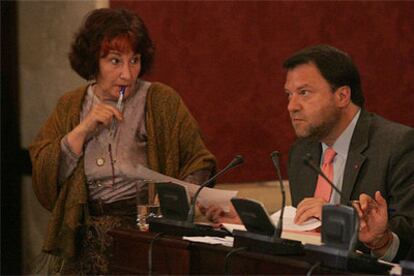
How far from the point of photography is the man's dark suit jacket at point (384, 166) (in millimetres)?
3258

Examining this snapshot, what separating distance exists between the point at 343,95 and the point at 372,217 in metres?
0.86

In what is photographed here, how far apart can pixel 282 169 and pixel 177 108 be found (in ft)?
5.44

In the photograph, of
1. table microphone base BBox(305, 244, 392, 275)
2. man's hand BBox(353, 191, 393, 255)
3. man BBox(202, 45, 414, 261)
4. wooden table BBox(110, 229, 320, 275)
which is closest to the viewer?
table microphone base BBox(305, 244, 392, 275)

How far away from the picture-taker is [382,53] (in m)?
5.72

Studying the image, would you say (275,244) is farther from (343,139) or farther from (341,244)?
(343,139)

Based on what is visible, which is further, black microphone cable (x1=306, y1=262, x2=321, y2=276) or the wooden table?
the wooden table

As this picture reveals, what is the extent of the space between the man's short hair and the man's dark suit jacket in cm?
14

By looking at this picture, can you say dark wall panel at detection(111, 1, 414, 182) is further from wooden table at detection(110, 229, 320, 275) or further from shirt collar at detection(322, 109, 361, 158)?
wooden table at detection(110, 229, 320, 275)

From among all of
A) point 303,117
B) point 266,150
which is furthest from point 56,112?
point 266,150

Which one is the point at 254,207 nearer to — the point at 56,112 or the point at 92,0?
the point at 56,112

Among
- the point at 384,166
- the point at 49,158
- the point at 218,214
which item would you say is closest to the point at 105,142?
the point at 49,158

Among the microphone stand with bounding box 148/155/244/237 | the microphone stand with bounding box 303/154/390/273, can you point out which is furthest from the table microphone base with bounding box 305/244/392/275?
the microphone stand with bounding box 148/155/244/237

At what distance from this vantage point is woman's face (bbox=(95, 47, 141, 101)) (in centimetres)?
381

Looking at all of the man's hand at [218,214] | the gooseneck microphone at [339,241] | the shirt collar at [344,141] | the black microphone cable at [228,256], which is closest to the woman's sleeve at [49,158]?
the man's hand at [218,214]
